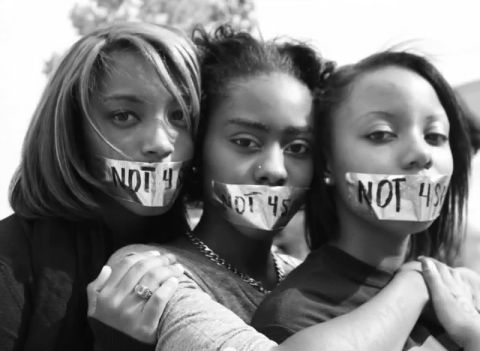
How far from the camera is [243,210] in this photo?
2486 mm

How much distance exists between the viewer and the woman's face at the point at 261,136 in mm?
2457

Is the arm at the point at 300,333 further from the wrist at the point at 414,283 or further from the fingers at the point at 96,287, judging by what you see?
the fingers at the point at 96,287

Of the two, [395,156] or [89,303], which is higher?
[395,156]

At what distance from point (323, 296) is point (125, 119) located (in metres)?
0.86

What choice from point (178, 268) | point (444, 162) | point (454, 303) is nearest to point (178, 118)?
point (178, 268)

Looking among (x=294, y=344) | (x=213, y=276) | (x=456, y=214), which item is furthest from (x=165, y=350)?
(x=456, y=214)

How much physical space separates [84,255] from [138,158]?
0.36m

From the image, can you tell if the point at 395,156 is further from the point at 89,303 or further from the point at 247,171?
the point at 89,303

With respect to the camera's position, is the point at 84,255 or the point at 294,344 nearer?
the point at 294,344

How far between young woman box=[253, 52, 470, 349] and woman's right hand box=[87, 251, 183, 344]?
30 cm

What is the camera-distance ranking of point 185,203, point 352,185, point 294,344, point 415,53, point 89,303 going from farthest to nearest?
point 185,203 → point 415,53 → point 352,185 → point 89,303 → point 294,344

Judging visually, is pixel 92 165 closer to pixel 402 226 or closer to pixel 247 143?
pixel 247 143

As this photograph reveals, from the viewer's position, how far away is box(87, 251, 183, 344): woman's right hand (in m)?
2.05

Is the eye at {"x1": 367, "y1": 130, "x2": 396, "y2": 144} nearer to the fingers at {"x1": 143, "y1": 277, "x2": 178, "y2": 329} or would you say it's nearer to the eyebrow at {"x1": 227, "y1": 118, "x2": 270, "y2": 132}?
the eyebrow at {"x1": 227, "y1": 118, "x2": 270, "y2": 132}
